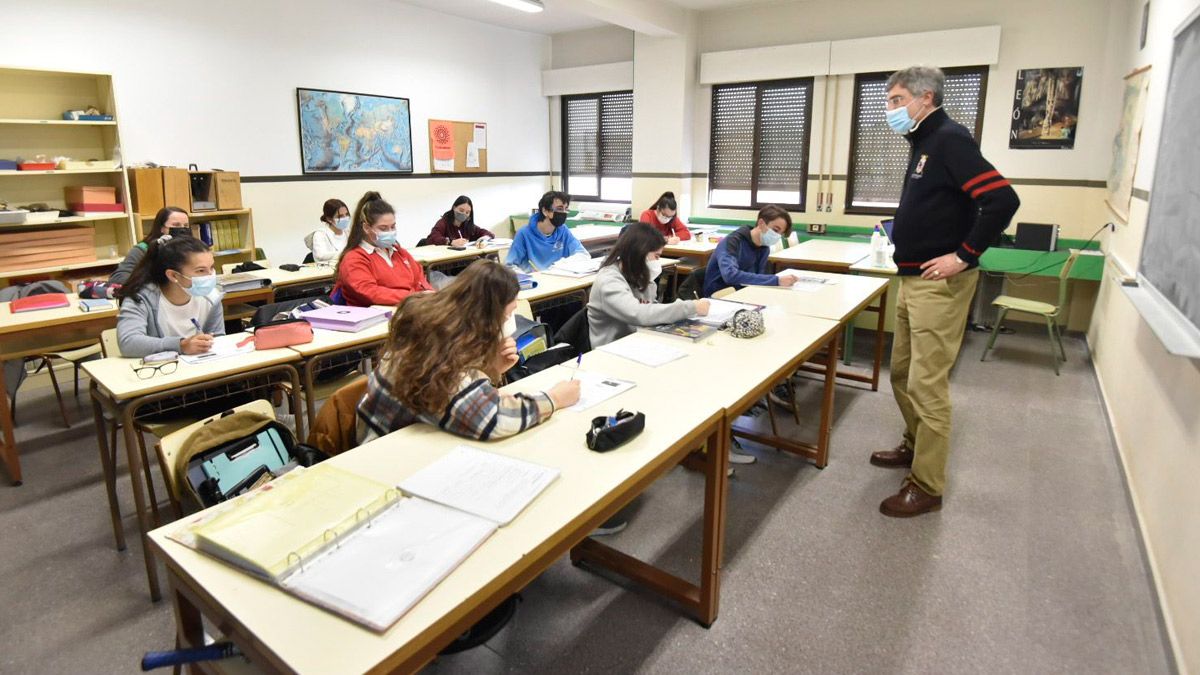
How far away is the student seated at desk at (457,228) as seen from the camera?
20.1 ft

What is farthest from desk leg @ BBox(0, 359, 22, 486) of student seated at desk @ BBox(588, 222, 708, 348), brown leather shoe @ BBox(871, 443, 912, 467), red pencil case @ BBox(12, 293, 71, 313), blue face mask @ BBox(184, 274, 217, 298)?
brown leather shoe @ BBox(871, 443, 912, 467)

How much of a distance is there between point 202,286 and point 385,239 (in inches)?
39.9

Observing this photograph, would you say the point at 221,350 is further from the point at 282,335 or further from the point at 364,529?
the point at 364,529

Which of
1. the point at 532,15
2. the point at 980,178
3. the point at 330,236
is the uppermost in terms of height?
the point at 532,15

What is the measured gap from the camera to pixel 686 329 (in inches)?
109

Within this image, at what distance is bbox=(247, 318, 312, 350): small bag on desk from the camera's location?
8.68 ft

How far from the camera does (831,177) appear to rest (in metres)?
6.81

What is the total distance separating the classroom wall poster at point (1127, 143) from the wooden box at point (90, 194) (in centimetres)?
668

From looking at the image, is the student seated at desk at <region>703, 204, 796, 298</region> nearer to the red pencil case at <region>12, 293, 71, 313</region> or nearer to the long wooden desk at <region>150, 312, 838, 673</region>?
the long wooden desk at <region>150, 312, 838, 673</region>

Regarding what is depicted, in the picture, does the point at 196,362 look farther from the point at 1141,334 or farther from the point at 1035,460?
the point at 1141,334

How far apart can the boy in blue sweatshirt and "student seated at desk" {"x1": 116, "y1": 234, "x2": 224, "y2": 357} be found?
2.24m

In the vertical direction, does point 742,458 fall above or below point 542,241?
below

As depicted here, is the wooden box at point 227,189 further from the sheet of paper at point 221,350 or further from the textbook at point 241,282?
the sheet of paper at point 221,350

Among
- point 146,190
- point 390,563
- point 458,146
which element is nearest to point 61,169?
point 146,190
